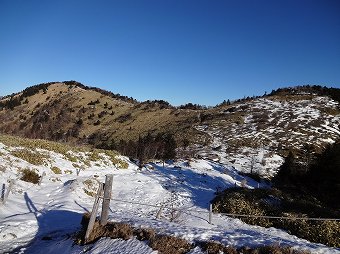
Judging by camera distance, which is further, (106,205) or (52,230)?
(52,230)

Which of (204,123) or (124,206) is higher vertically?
(204,123)

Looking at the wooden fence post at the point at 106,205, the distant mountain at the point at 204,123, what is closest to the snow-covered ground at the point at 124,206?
the wooden fence post at the point at 106,205

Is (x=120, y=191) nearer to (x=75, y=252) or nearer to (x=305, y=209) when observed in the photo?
(x=305, y=209)

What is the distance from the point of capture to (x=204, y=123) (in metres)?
65.9

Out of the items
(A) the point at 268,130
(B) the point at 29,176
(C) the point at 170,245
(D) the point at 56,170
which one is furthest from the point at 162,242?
(A) the point at 268,130

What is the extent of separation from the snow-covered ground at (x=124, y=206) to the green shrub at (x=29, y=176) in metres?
0.52

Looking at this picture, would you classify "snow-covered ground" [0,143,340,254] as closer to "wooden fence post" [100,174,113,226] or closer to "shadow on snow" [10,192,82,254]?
"shadow on snow" [10,192,82,254]

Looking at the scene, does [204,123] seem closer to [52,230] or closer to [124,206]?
[124,206]

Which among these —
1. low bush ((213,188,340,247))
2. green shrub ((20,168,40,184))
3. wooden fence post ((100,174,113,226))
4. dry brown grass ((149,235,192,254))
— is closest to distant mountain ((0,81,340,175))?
low bush ((213,188,340,247))

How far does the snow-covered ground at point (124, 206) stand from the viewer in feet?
35.8

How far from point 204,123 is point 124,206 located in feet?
149

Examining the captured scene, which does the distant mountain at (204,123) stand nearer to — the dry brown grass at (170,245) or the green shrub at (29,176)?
the green shrub at (29,176)

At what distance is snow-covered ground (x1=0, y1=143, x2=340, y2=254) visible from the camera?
10902 mm

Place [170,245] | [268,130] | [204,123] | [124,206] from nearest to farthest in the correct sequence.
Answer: [170,245], [124,206], [268,130], [204,123]
